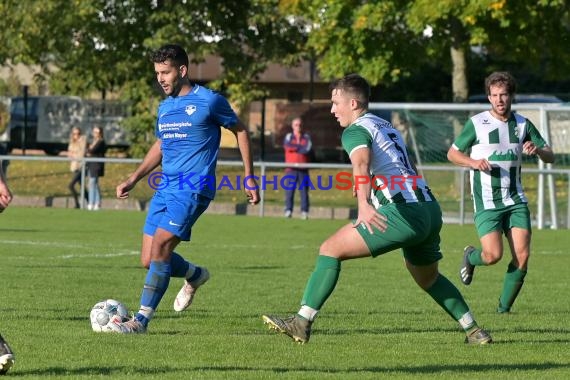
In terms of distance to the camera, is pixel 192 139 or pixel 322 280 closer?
pixel 322 280

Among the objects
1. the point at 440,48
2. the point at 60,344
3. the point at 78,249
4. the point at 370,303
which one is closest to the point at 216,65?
the point at 440,48

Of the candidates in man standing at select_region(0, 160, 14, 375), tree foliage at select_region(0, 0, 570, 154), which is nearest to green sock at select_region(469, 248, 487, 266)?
man standing at select_region(0, 160, 14, 375)

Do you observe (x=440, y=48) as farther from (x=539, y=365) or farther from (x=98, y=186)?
(x=539, y=365)

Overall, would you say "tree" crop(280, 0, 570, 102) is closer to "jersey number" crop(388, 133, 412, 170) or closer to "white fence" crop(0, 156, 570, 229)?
"white fence" crop(0, 156, 570, 229)

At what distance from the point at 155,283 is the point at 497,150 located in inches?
129

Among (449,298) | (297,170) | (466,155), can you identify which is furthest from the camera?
(297,170)

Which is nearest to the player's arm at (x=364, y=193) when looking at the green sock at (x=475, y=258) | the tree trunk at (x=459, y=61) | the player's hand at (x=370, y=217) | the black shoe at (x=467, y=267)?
the player's hand at (x=370, y=217)

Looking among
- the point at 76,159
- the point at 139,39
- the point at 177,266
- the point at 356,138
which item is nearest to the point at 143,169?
the point at 177,266

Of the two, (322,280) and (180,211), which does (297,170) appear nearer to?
(180,211)

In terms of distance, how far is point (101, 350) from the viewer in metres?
8.24

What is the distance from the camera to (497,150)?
11.1 metres

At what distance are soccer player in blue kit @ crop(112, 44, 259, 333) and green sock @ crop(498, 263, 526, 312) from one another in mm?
2613

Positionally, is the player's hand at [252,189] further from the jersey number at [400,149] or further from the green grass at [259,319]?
the jersey number at [400,149]

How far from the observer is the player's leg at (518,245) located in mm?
11055
